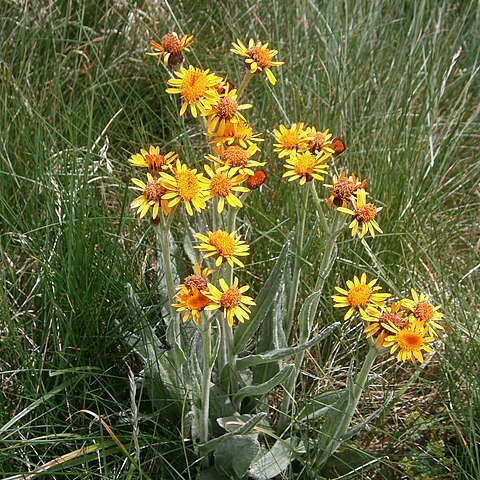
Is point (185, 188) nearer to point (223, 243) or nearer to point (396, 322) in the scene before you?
point (223, 243)

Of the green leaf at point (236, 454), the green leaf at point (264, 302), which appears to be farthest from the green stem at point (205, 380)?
the green leaf at point (264, 302)

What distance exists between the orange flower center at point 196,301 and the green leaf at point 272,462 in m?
0.41

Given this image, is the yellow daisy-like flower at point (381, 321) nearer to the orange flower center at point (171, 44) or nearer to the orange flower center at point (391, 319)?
the orange flower center at point (391, 319)

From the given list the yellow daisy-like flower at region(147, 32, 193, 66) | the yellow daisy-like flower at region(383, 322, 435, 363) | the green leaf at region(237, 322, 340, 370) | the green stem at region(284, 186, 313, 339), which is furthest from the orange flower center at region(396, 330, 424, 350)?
the yellow daisy-like flower at region(147, 32, 193, 66)

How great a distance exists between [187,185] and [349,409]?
53 centimetres

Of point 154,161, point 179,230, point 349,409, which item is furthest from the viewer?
point 179,230

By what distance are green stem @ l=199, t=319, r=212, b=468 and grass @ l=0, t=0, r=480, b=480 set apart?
0.20ft

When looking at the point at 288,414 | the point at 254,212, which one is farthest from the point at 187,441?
the point at 254,212

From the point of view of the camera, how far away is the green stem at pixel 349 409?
4.55ft

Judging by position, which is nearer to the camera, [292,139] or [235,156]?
[235,156]

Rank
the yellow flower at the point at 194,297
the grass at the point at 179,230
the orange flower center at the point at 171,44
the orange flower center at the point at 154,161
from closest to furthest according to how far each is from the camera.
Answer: the yellow flower at the point at 194,297, the orange flower center at the point at 154,161, the orange flower center at the point at 171,44, the grass at the point at 179,230

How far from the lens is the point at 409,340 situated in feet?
4.28

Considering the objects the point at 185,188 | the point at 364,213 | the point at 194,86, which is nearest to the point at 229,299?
the point at 185,188

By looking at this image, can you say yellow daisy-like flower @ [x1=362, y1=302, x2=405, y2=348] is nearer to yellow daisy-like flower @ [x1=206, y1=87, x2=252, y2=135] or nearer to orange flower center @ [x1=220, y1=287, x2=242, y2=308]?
orange flower center @ [x1=220, y1=287, x2=242, y2=308]
